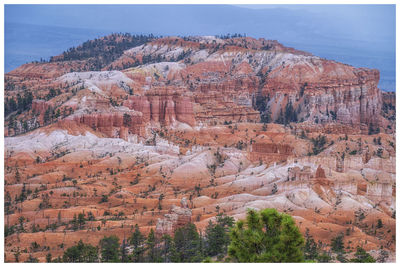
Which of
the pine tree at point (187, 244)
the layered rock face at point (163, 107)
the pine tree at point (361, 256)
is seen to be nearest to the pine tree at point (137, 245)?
the pine tree at point (187, 244)

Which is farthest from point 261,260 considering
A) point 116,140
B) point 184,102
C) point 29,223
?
point 184,102

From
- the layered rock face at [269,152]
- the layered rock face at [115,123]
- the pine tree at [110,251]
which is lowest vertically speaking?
the pine tree at [110,251]

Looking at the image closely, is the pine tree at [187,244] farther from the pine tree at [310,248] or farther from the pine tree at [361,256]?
the pine tree at [361,256]

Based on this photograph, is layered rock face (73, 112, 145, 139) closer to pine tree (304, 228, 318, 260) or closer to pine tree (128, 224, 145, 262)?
pine tree (128, 224, 145, 262)

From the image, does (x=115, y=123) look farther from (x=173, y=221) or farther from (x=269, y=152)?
(x=173, y=221)

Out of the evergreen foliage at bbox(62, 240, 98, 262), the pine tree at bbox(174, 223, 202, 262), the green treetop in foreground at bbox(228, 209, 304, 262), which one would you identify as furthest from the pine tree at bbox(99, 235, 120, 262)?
the green treetop in foreground at bbox(228, 209, 304, 262)

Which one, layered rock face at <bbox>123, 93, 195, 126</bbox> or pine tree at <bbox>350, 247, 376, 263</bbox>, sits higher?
layered rock face at <bbox>123, 93, 195, 126</bbox>

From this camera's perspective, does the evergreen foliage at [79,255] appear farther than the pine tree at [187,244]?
No
